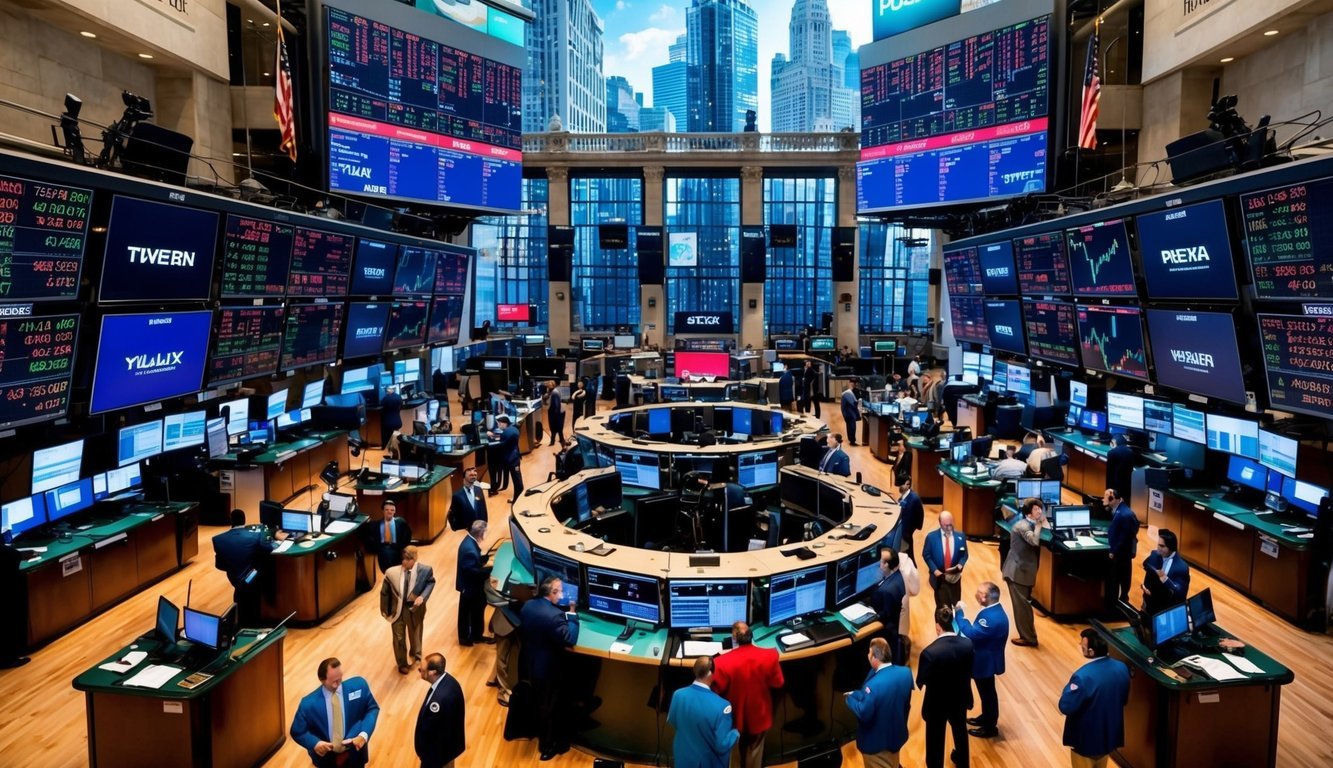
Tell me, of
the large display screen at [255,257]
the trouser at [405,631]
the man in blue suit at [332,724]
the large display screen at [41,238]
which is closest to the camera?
the man in blue suit at [332,724]

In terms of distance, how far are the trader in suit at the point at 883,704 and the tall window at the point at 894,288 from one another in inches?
936

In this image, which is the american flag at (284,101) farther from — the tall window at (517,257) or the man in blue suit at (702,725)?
the tall window at (517,257)

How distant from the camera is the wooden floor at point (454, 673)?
206 inches

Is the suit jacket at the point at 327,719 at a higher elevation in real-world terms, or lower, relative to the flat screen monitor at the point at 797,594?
lower

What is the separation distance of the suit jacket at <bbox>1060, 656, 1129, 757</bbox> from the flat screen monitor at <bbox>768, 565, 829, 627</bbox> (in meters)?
1.85

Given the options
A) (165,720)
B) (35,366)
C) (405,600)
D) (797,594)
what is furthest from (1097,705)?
(35,366)

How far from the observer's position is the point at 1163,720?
15.3 feet

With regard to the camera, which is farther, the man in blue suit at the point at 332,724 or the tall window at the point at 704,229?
Answer: the tall window at the point at 704,229

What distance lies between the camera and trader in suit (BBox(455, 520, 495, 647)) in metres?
6.57

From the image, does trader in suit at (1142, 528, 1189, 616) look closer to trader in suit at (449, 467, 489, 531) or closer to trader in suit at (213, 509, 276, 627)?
trader in suit at (449, 467, 489, 531)

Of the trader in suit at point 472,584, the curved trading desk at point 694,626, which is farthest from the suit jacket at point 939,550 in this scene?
the trader in suit at point 472,584

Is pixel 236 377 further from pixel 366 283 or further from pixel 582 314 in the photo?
pixel 582 314

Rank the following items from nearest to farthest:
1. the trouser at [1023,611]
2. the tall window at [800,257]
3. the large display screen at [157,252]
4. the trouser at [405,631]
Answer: the trouser at [405,631] → the trouser at [1023,611] → the large display screen at [157,252] → the tall window at [800,257]

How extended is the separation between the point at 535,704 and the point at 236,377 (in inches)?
295
